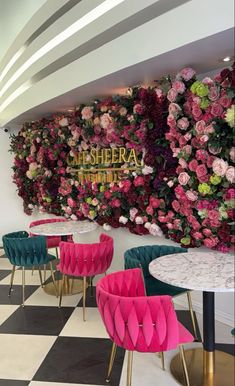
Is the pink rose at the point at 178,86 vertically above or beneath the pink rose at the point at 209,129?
above

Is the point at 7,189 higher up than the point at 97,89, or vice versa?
the point at 97,89

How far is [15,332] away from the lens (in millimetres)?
3123

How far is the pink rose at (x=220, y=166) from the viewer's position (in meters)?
2.60

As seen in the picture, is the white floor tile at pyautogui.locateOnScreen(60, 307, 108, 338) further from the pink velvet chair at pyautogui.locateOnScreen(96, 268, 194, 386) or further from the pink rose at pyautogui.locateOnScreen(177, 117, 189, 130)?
the pink rose at pyautogui.locateOnScreen(177, 117, 189, 130)

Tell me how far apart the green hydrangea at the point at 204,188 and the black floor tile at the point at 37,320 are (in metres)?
1.82

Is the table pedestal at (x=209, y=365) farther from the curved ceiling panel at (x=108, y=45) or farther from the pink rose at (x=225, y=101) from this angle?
the curved ceiling panel at (x=108, y=45)

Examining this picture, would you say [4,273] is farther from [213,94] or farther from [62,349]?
[213,94]

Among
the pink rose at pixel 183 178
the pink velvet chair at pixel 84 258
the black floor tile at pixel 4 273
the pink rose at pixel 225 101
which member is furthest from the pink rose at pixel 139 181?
the black floor tile at pixel 4 273

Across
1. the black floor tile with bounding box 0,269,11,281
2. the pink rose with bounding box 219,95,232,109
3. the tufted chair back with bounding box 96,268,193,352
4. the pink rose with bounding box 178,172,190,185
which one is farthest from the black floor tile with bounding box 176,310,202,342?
the black floor tile with bounding box 0,269,11,281

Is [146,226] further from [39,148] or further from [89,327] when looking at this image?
[39,148]

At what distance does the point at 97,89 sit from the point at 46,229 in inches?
68.1

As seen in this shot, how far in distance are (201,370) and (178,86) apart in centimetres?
225

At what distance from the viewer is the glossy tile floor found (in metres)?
2.40

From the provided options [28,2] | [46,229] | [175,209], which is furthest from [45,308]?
[28,2]
